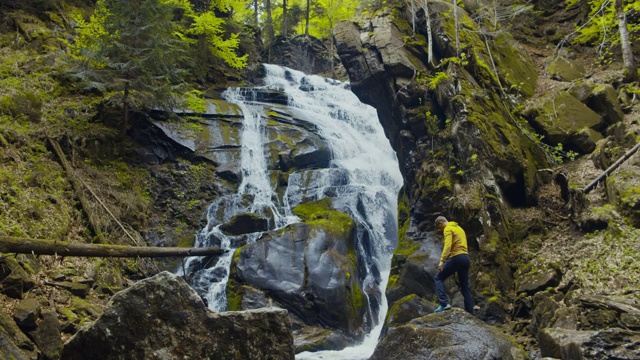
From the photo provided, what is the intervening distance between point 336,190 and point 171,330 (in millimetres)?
11720

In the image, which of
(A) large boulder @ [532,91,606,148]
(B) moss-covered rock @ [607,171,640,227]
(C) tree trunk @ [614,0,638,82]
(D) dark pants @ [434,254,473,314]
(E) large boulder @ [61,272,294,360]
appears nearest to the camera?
(E) large boulder @ [61,272,294,360]

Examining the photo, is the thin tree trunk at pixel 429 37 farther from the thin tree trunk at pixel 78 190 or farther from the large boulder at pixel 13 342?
the large boulder at pixel 13 342

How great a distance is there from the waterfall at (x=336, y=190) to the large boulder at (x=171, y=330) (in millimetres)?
5727

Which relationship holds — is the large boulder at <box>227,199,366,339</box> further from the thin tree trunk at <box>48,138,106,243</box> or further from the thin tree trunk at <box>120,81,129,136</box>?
the thin tree trunk at <box>120,81,129,136</box>

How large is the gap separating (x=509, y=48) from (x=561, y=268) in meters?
11.3

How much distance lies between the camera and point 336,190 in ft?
52.3

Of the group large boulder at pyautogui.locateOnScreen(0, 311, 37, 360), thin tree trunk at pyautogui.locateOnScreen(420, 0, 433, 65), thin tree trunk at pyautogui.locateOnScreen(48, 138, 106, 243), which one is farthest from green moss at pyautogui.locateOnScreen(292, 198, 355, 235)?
large boulder at pyautogui.locateOnScreen(0, 311, 37, 360)

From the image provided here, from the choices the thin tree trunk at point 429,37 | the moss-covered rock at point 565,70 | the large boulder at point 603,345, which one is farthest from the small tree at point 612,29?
the large boulder at point 603,345

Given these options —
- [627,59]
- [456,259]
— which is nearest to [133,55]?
[456,259]

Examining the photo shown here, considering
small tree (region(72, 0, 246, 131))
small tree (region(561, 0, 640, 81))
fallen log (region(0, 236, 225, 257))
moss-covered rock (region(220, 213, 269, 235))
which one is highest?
small tree (region(561, 0, 640, 81))

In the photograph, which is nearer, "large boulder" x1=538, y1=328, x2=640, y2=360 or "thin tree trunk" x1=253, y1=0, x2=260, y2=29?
"large boulder" x1=538, y1=328, x2=640, y2=360

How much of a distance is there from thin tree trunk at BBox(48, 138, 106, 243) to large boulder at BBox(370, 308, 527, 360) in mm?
8424

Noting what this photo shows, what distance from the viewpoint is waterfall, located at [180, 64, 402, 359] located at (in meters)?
12.7

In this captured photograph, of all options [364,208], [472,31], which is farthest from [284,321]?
[472,31]
